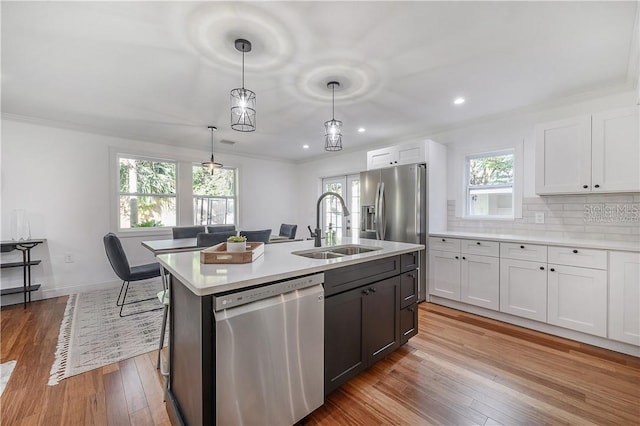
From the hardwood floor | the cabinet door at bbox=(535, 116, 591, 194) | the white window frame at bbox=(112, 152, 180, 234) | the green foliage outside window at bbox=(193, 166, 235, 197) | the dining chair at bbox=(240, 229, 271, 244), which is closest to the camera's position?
the hardwood floor

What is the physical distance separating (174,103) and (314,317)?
2.93 m

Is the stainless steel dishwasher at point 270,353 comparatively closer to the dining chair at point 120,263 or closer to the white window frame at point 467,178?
the dining chair at point 120,263

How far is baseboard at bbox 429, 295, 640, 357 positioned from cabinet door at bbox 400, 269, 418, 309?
4.29 ft

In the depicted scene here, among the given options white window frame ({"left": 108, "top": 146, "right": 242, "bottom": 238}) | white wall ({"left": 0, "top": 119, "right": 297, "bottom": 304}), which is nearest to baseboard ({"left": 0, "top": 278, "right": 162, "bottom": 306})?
white wall ({"left": 0, "top": 119, "right": 297, "bottom": 304})

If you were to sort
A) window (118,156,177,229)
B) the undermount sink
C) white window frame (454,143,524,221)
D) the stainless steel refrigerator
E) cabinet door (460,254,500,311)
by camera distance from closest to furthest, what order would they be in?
the undermount sink → cabinet door (460,254,500,311) → white window frame (454,143,524,221) → the stainless steel refrigerator → window (118,156,177,229)

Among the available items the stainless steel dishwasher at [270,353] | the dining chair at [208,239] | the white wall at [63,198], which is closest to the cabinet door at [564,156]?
the stainless steel dishwasher at [270,353]

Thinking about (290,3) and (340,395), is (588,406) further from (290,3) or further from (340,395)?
(290,3)

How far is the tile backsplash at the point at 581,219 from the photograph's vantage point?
8.64ft

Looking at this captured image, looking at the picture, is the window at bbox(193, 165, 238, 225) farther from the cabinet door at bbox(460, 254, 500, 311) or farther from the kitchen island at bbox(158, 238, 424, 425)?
the cabinet door at bbox(460, 254, 500, 311)

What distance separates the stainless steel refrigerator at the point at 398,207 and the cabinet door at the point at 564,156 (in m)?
1.23

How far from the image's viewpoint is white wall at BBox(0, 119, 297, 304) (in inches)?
140

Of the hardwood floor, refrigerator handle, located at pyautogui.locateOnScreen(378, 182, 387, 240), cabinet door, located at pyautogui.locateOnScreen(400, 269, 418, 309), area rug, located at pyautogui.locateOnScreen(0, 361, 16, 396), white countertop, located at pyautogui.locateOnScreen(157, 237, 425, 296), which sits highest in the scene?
refrigerator handle, located at pyautogui.locateOnScreen(378, 182, 387, 240)

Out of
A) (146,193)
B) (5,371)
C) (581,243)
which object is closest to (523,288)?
(581,243)

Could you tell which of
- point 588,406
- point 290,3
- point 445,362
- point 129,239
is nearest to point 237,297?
point 290,3
